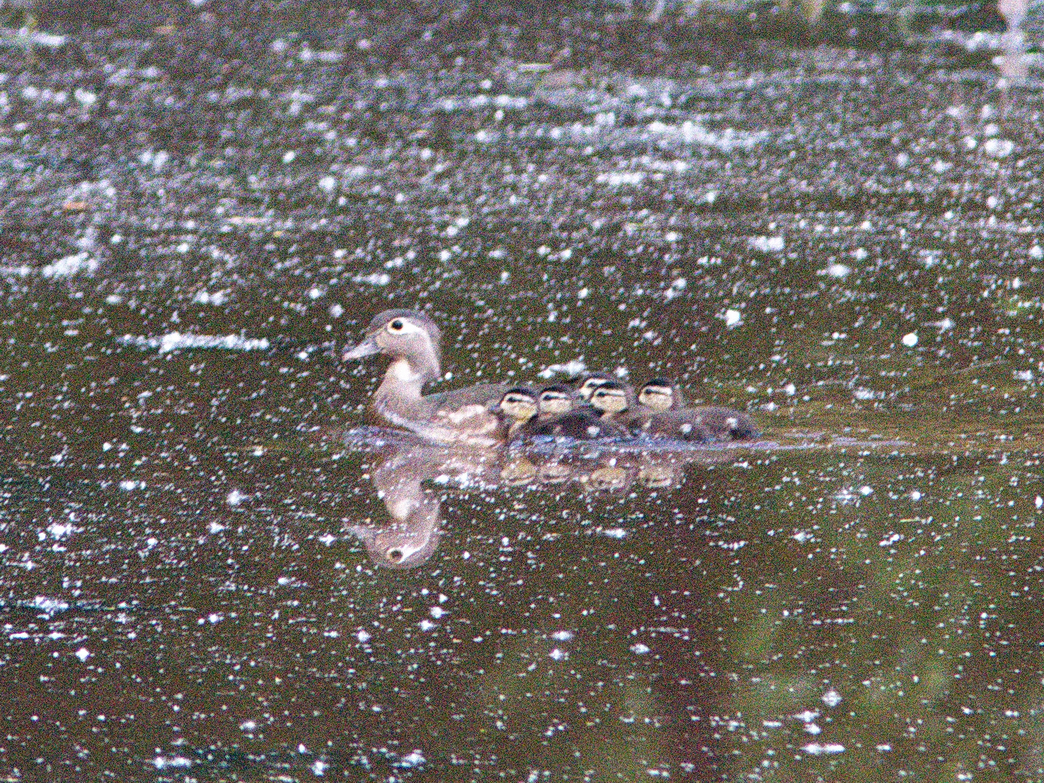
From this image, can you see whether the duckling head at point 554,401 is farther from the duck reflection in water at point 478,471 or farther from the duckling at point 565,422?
the duck reflection in water at point 478,471

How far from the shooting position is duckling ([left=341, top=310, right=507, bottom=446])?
283 inches

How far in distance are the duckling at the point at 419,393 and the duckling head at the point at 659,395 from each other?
584 mm

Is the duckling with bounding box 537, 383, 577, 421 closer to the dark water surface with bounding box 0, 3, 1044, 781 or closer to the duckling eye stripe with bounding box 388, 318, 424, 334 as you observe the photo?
the dark water surface with bounding box 0, 3, 1044, 781

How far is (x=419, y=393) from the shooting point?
7602 millimetres

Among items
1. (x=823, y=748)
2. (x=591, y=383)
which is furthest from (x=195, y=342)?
(x=823, y=748)

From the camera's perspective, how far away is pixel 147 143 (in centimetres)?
1255

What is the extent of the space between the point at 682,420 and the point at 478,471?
2.78ft

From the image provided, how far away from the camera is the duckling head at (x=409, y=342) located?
766 cm

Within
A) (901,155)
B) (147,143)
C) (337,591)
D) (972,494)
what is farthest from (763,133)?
(337,591)

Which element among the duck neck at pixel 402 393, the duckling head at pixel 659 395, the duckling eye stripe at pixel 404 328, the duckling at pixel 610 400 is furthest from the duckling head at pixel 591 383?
the duckling eye stripe at pixel 404 328

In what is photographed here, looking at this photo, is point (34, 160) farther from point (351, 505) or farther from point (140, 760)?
point (140, 760)

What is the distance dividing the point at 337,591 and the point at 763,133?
782 cm

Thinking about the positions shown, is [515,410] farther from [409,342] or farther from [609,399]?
[409,342]

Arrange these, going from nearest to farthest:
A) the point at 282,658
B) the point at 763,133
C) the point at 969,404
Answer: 1. the point at 282,658
2. the point at 969,404
3. the point at 763,133
